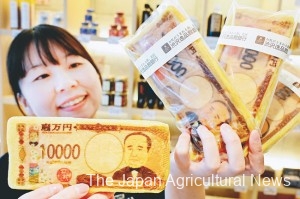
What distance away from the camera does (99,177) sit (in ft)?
1.82

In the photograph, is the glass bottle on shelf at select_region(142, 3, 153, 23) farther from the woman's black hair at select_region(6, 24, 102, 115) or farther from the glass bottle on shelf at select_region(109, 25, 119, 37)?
the woman's black hair at select_region(6, 24, 102, 115)

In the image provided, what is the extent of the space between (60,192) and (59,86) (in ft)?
1.58

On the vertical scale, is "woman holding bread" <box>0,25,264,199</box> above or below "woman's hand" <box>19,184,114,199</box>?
above

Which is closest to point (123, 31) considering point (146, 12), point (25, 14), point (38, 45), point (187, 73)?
point (146, 12)

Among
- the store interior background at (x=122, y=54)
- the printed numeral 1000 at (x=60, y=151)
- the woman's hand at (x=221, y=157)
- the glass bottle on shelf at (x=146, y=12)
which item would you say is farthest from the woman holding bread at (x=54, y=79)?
the glass bottle on shelf at (x=146, y=12)

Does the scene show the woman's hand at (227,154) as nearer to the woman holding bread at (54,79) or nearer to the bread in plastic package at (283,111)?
the bread in plastic package at (283,111)

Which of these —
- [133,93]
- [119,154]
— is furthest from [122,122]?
[133,93]

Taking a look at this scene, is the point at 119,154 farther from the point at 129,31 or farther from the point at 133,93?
the point at 129,31

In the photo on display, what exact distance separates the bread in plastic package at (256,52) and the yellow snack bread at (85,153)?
17 centimetres

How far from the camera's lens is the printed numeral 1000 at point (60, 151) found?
550 millimetres

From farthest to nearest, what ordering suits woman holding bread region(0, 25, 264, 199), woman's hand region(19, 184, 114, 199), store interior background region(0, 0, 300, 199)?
store interior background region(0, 0, 300, 199)
woman holding bread region(0, 25, 264, 199)
woman's hand region(19, 184, 114, 199)

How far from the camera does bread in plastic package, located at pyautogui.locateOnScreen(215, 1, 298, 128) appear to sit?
542mm

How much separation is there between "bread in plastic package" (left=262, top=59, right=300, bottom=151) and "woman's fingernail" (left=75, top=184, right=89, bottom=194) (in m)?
A: 0.34

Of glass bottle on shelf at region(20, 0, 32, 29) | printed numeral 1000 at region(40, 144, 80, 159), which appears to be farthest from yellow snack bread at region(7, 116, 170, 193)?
glass bottle on shelf at region(20, 0, 32, 29)
